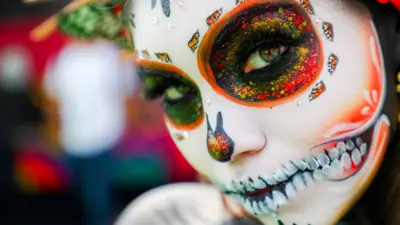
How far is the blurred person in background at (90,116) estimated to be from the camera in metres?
1.34

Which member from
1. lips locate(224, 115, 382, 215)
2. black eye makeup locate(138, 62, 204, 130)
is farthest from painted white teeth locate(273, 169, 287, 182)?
black eye makeup locate(138, 62, 204, 130)

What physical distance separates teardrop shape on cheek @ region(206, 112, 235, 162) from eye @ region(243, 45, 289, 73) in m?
0.06

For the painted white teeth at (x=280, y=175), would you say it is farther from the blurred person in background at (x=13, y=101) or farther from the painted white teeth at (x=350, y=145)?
the blurred person in background at (x=13, y=101)

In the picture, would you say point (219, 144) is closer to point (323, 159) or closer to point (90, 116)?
point (323, 159)

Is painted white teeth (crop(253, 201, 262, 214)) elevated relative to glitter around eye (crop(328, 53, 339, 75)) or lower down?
lower down

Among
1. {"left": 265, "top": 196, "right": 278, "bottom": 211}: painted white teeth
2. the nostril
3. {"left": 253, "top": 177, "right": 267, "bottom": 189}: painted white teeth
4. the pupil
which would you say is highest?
the pupil

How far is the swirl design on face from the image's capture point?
597 millimetres

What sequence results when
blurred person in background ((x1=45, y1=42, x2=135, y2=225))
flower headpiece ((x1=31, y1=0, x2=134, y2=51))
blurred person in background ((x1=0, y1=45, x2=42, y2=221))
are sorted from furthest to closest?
blurred person in background ((x1=0, y1=45, x2=42, y2=221))
blurred person in background ((x1=45, y1=42, x2=135, y2=225))
flower headpiece ((x1=31, y1=0, x2=134, y2=51))

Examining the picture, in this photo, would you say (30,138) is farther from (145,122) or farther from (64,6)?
(64,6)

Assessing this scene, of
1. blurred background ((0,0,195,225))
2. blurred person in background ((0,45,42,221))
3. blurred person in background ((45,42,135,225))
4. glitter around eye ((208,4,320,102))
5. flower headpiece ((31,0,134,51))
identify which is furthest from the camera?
blurred person in background ((0,45,42,221))

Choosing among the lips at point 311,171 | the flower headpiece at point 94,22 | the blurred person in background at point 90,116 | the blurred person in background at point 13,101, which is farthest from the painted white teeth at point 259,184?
the blurred person in background at point 13,101

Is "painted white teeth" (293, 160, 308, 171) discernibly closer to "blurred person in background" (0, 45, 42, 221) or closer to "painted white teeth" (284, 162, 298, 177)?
"painted white teeth" (284, 162, 298, 177)

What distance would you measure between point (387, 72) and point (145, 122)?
2.45 ft

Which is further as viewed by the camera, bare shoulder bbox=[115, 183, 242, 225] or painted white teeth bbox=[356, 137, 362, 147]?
bare shoulder bbox=[115, 183, 242, 225]
